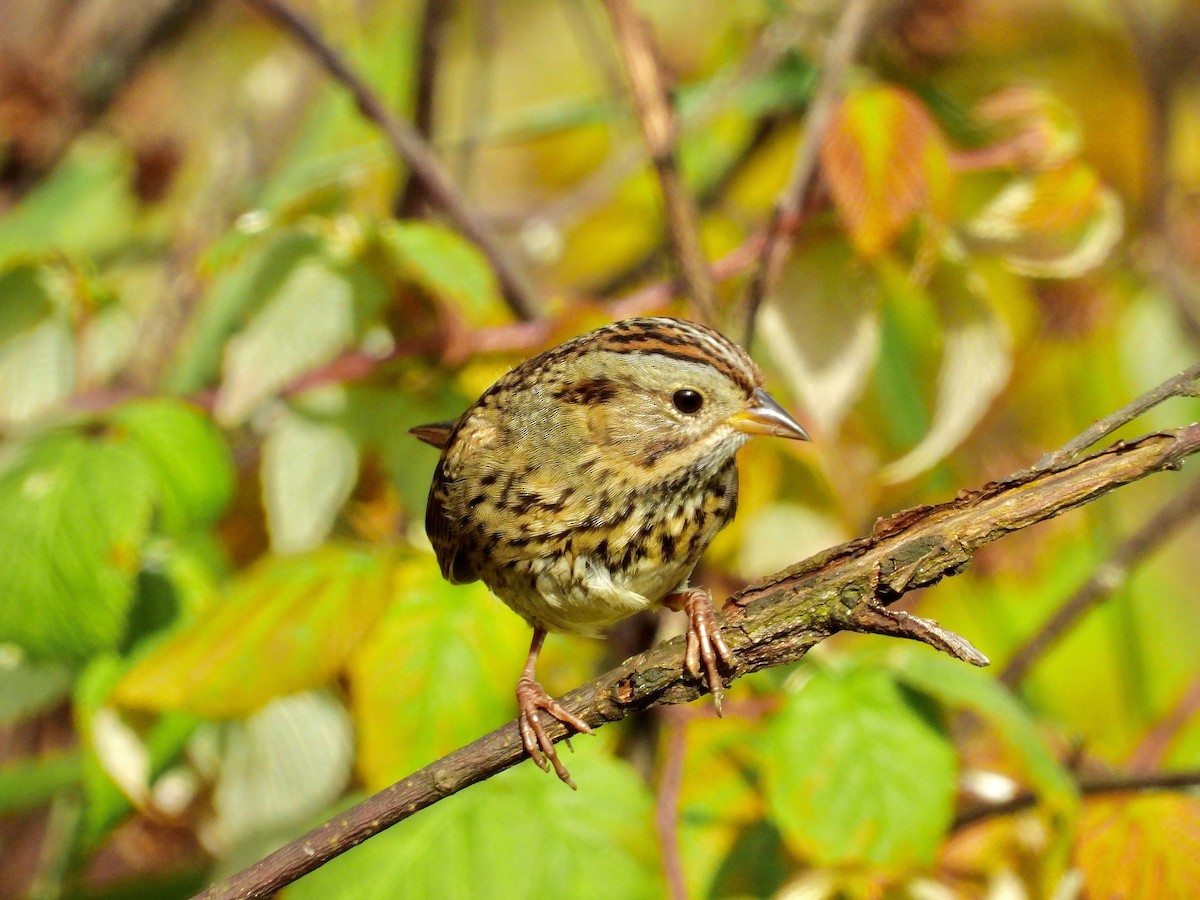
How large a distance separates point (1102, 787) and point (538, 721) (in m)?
1.15

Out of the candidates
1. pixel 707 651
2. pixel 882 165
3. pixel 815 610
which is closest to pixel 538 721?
pixel 707 651

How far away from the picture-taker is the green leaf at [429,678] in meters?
2.30

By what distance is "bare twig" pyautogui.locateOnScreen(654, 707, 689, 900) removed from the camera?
2377 mm

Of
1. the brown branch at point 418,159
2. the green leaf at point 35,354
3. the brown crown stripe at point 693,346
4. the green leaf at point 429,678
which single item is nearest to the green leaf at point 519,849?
the green leaf at point 429,678

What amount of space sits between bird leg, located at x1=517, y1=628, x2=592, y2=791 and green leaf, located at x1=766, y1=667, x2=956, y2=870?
0.43m

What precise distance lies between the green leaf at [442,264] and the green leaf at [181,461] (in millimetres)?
512

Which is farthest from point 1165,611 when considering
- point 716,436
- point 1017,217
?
point 716,436

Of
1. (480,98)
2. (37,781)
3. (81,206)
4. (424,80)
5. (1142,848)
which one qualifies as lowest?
(1142,848)

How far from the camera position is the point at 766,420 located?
216 centimetres

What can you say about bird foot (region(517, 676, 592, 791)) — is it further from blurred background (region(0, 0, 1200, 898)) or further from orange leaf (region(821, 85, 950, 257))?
orange leaf (region(821, 85, 950, 257))

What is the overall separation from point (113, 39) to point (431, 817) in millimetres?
2825

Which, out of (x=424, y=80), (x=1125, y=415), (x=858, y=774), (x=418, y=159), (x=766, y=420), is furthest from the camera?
(x=424, y=80)

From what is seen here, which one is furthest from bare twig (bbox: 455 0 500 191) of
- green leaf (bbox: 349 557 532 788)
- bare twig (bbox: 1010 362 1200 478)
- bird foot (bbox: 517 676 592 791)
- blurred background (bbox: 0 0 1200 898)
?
bare twig (bbox: 1010 362 1200 478)

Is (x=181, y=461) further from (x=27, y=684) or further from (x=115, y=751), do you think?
(x=27, y=684)
